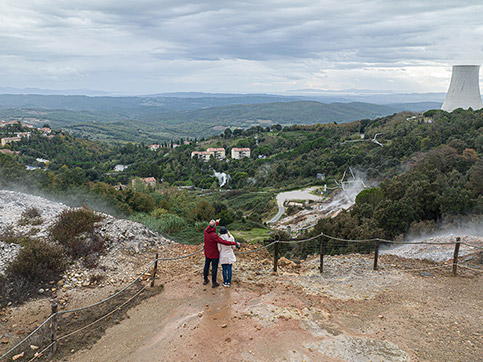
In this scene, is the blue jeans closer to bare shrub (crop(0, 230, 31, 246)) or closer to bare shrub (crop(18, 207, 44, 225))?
bare shrub (crop(0, 230, 31, 246))

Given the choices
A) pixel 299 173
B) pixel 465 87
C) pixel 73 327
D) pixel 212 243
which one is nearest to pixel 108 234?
pixel 73 327

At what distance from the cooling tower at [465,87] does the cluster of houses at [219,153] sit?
136 ft

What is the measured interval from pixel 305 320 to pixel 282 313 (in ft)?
1.39

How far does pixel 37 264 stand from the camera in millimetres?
7121

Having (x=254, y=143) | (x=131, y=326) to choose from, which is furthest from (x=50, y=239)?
(x=254, y=143)

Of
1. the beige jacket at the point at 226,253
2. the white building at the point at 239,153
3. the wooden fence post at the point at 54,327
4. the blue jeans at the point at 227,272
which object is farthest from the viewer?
the white building at the point at 239,153

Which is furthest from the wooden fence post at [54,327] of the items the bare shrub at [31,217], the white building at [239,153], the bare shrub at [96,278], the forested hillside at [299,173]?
the white building at [239,153]

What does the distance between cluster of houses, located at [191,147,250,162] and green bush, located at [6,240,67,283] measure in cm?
6891

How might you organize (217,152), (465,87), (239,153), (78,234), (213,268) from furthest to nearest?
(217,152), (239,153), (465,87), (78,234), (213,268)

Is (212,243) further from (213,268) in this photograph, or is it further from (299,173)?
(299,173)

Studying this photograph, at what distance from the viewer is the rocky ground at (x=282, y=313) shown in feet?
16.2

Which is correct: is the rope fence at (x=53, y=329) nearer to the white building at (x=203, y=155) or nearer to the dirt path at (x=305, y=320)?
the dirt path at (x=305, y=320)

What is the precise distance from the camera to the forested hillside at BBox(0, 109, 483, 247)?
50.8 feet

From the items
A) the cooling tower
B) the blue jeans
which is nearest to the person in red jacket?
the blue jeans
